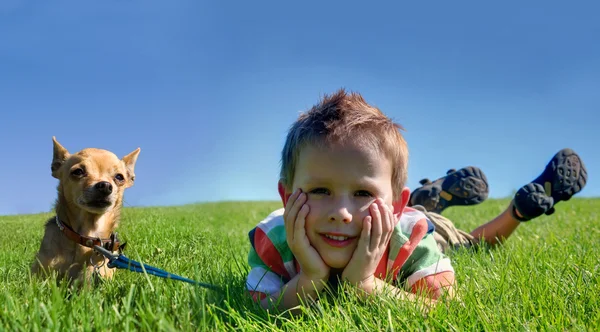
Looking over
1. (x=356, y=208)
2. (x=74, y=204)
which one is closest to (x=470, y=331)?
(x=356, y=208)

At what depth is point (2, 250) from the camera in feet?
13.8

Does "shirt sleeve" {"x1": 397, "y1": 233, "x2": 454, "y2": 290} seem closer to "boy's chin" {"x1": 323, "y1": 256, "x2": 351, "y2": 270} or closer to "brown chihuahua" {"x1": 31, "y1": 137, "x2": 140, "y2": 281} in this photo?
"boy's chin" {"x1": 323, "y1": 256, "x2": 351, "y2": 270}

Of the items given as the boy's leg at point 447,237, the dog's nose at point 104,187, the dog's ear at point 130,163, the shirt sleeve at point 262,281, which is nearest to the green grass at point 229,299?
the shirt sleeve at point 262,281

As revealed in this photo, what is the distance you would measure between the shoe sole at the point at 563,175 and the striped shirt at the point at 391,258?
2.90 metres

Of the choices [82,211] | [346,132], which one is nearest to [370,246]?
[346,132]

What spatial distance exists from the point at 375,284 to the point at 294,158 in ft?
2.87

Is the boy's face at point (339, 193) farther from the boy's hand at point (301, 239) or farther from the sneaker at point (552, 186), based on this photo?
the sneaker at point (552, 186)

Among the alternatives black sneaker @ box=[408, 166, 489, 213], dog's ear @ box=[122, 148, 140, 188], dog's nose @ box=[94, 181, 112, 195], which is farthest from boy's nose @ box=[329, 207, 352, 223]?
black sneaker @ box=[408, 166, 489, 213]

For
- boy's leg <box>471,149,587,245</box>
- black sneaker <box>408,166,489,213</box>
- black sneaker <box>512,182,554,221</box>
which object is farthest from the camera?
black sneaker <box>408,166,489,213</box>

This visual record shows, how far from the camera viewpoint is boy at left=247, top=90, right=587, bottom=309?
2691mm

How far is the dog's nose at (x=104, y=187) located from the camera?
13.3ft

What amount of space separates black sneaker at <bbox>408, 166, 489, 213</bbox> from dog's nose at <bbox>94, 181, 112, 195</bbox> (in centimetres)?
379

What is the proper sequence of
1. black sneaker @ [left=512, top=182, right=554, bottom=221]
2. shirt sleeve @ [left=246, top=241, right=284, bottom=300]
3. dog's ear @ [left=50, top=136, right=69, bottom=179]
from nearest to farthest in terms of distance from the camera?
shirt sleeve @ [left=246, top=241, right=284, bottom=300] → dog's ear @ [left=50, top=136, right=69, bottom=179] → black sneaker @ [left=512, top=182, right=554, bottom=221]

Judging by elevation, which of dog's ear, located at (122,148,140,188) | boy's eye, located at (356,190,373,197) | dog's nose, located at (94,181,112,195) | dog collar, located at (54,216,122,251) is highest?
dog's ear, located at (122,148,140,188)
